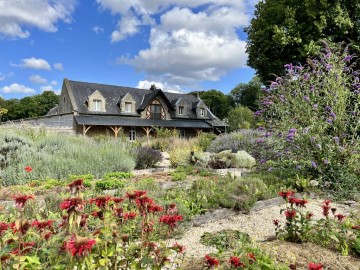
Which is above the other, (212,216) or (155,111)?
(155,111)

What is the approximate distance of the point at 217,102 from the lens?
59.6m

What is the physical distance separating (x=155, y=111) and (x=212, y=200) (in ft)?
86.2

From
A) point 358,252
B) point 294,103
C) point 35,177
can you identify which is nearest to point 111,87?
point 35,177

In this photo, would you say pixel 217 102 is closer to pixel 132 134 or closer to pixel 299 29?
pixel 132 134

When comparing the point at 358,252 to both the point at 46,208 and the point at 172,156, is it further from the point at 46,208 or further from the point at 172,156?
the point at 172,156

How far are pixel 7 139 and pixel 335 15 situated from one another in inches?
565

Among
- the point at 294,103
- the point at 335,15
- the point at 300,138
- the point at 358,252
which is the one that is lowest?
the point at 358,252

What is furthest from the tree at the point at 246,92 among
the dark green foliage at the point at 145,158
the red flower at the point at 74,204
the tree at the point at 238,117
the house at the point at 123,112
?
the red flower at the point at 74,204

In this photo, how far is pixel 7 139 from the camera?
920 cm

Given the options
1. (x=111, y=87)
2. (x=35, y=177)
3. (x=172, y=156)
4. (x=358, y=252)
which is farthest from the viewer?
(x=111, y=87)

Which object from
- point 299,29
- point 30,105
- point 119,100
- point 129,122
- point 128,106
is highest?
point 30,105

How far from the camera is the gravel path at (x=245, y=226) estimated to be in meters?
3.71

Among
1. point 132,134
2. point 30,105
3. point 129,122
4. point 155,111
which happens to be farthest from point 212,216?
point 30,105

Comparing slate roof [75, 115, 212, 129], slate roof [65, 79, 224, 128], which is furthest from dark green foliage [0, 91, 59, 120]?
slate roof [75, 115, 212, 129]
